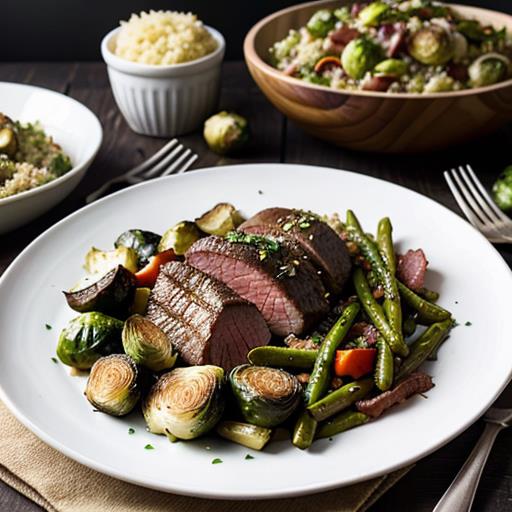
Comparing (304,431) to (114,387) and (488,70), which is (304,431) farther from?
(488,70)

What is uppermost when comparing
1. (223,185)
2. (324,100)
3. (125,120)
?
(324,100)

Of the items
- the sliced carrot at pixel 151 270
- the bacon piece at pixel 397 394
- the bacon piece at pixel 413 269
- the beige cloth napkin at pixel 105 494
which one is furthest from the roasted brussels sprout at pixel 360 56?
the beige cloth napkin at pixel 105 494

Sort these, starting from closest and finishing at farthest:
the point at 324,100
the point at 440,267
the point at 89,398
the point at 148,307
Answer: the point at 89,398 → the point at 148,307 → the point at 440,267 → the point at 324,100

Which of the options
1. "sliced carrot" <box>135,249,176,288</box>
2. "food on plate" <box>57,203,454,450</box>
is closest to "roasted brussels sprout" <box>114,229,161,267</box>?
"food on plate" <box>57,203,454,450</box>

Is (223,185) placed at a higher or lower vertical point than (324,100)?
lower

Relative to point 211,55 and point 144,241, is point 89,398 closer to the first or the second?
point 144,241

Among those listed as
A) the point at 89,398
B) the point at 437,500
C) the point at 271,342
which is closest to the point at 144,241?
the point at 271,342

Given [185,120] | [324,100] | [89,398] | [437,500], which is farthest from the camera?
[185,120]
